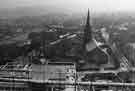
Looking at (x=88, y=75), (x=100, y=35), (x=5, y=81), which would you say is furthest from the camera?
(x=100, y=35)

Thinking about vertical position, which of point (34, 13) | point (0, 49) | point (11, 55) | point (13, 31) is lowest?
point (11, 55)

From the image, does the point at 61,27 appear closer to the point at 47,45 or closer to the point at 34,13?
the point at 47,45

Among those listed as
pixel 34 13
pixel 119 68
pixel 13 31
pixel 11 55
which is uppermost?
pixel 34 13

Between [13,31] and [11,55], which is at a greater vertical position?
[13,31]

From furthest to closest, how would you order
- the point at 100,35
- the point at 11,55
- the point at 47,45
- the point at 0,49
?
the point at 100,35 → the point at 47,45 → the point at 11,55 → the point at 0,49

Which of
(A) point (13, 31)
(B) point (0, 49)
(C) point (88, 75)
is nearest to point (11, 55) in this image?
(B) point (0, 49)

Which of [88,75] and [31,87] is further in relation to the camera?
[88,75]

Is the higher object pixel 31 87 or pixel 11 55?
pixel 31 87

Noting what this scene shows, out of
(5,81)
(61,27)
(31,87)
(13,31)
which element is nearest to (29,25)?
(13,31)

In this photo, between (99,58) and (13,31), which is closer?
(13,31)

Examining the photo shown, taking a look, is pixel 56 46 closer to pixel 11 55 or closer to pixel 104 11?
pixel 11 55
